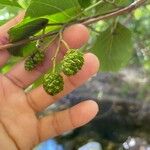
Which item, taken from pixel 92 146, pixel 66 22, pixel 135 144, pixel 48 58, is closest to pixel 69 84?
pixel 48 58

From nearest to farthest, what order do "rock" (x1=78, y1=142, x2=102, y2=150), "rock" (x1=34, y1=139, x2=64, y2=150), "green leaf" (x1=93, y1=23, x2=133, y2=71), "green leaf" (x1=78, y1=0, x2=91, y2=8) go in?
"green leaf" (x1=78, y1=0, x2=91, y2=8) < "green leaf" (x1=93, y1=23, x2=133, y2=71) < "rock" (x1=78, y1=142, x2=102, y2=150) < "rock" (x1=34, y1=139, x2=64, y2=150)

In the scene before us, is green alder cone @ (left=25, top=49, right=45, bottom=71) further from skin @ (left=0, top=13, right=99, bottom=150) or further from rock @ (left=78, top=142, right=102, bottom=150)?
rock @ (left=78, top=142, right=102, bottom=150)

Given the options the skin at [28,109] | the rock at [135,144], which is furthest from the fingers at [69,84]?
the rock at [135,144]

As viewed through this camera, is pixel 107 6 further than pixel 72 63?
Yes

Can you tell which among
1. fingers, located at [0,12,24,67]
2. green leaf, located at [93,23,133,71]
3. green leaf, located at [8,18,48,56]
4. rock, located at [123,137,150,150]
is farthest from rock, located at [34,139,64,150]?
green leaf, located at [8,18,48,56]

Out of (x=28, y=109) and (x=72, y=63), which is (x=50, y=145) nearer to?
(x=28, y=109)

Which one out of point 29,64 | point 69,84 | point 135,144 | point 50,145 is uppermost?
point 29,64
